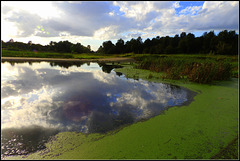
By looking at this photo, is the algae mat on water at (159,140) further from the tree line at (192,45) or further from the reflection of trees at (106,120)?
the tree line at (192,45)

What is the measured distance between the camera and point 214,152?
287cm

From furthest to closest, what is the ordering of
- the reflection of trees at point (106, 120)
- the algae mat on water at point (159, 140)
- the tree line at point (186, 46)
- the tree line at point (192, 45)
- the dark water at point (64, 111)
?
the tree line at point (186, 46)
the tree line at point (192, 45)
the reflection of trees at point (106, 120)
the dark water at point (64, 111)
the algae mat on water at point (159, 140)

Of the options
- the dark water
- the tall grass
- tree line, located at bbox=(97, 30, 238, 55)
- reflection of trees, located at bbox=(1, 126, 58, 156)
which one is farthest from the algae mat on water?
tree line, located at bbox=(97, 30, 238, 55)

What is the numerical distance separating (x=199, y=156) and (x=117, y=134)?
1940 millimetres

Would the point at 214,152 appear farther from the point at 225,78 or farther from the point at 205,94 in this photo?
the point at 225,78

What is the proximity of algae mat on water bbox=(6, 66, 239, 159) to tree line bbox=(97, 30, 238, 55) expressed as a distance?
119 feet

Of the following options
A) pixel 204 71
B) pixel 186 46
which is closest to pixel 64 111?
pixel 204 71

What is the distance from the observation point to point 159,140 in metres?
3.20

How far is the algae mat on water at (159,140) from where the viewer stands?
2760mm

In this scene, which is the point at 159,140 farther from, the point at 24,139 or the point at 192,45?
the point at 192,45

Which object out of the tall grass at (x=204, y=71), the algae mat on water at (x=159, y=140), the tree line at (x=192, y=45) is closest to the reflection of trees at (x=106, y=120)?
the algae mat on water at (x=159, y=140)

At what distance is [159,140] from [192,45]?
58907mm

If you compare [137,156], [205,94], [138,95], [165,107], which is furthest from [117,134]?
[205,94]

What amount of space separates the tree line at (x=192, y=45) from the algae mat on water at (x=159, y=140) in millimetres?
36235
